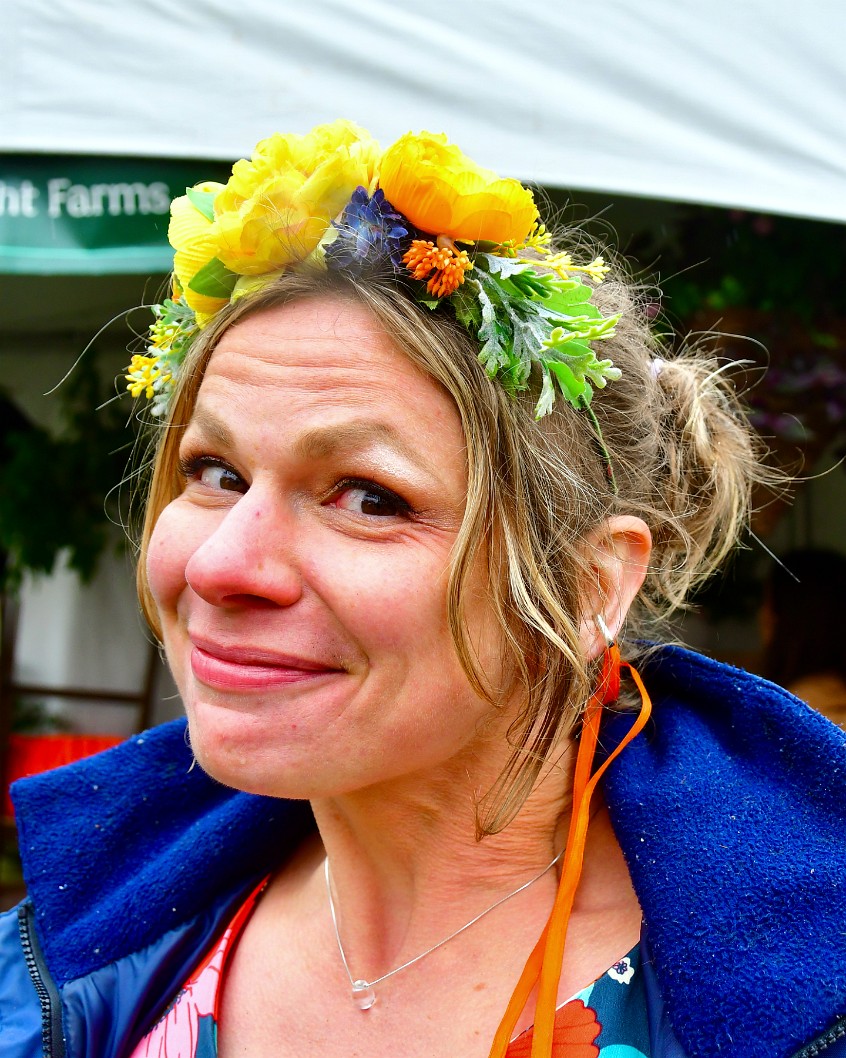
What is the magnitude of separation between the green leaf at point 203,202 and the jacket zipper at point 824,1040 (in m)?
1.22

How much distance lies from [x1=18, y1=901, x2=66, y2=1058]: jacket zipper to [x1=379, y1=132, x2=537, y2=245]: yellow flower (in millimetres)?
1178

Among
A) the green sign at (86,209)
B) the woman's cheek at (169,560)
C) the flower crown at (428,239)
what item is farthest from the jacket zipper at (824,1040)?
the green sign at (86,209)

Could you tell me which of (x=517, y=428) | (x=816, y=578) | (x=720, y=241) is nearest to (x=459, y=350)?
(x=517, y=428)

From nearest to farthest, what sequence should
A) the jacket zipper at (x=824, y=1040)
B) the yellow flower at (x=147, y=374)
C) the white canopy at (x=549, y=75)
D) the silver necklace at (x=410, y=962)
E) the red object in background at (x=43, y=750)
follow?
the jacket zipper at (x=824, y=1040)
the silver necklace at (x=410, y=962)
the yellow flower at (x=147, y=374)
the white canopy at (x=549, y=75)
the red object in background at (x=43, y=750)

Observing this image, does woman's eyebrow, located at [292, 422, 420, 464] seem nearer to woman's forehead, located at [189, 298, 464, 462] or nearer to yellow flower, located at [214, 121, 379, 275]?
woman's forehead, located at [189, 298, 464, 462]

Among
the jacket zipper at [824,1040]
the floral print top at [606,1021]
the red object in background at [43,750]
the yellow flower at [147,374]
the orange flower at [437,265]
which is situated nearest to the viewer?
the jacket zipper at [824,1040]

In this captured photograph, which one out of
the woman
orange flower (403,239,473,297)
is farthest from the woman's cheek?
orange flower (403,239,473,297)

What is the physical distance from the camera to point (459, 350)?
4.12 feet

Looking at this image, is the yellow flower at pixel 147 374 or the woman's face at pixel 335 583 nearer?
the woman's face at pixel 335 583

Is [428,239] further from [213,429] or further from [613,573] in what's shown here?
[613,573]

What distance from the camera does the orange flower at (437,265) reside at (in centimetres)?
126

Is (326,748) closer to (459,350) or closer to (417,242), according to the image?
(459,350)

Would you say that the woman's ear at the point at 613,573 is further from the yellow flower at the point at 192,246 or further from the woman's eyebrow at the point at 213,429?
the yellow flower at the point at 192,246

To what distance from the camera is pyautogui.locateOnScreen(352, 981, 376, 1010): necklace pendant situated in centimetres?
137
